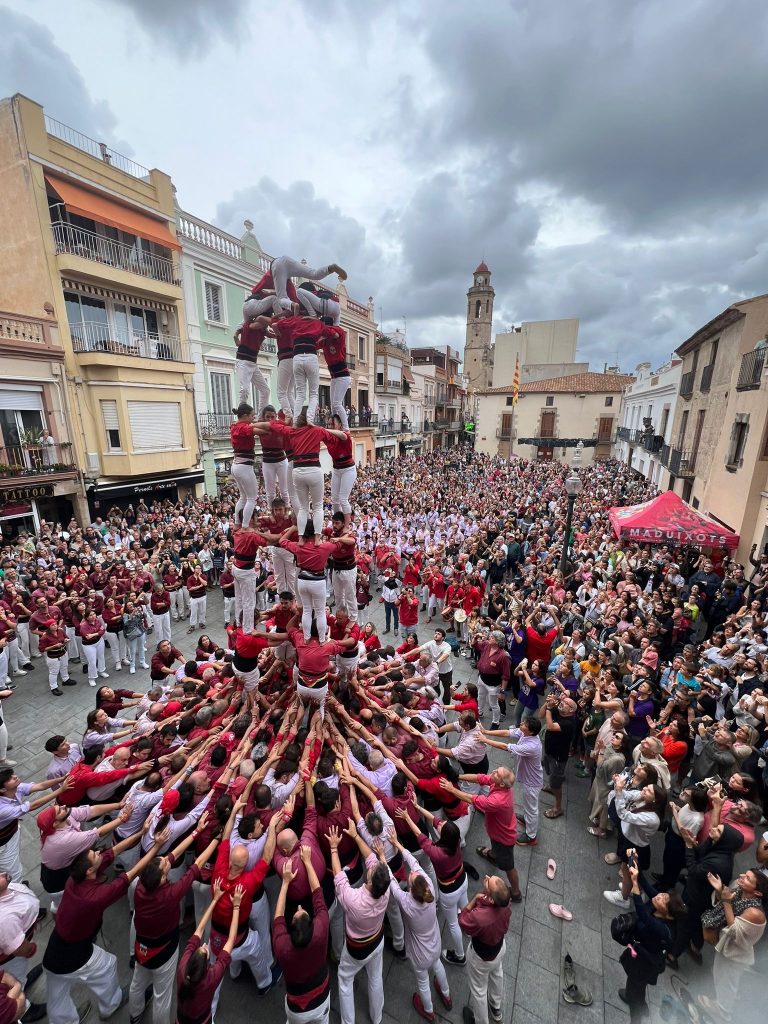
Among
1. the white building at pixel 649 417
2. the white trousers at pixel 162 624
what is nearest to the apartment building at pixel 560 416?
the white building at pixel 649 417

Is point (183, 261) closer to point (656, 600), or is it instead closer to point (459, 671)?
point (459, 671)

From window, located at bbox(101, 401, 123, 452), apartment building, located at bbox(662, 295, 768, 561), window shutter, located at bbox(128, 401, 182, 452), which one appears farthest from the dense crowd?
window shutter, located at bbox(128, 401, 182, 452)

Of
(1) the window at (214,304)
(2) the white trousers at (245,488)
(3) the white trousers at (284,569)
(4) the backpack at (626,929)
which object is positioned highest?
(1) the window at (214,304)

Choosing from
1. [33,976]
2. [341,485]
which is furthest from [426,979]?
[341,485]

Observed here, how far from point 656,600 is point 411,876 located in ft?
25.4

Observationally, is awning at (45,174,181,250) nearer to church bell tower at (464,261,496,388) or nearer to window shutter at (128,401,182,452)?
window shutter at (128,401,182,452)

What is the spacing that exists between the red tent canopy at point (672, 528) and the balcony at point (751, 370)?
3579 mm

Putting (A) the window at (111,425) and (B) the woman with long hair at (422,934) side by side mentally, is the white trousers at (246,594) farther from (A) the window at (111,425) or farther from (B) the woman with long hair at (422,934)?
(A) the window at (111,425)

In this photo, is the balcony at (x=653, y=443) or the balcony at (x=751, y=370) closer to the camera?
the balcony at (x=751, y=370)

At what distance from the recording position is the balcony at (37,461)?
14.0 metres

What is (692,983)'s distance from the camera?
409 cm

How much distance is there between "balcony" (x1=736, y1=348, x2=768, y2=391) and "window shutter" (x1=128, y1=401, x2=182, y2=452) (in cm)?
1923

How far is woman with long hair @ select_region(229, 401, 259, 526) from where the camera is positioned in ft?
21.4

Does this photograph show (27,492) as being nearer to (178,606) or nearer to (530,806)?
(178,606)
